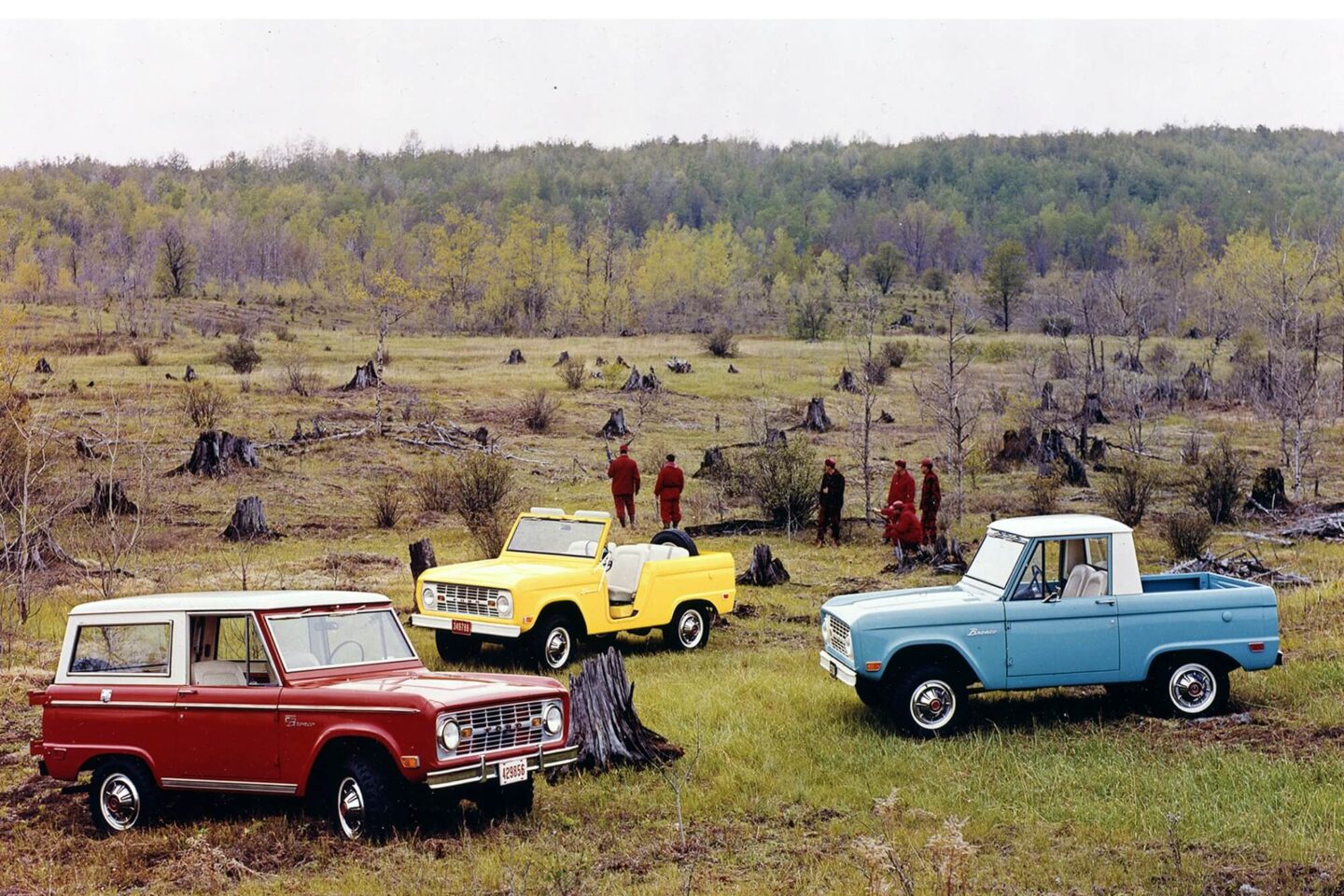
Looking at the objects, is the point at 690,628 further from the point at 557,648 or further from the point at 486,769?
the point at 486,769

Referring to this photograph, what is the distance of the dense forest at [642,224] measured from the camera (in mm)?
89438

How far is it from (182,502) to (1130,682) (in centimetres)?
2174

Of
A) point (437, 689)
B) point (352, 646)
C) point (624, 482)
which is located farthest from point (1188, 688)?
point (624, 482)

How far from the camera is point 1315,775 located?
9.10 meters

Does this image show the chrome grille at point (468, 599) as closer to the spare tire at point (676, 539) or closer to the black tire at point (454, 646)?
the black tire at point (454, 646)

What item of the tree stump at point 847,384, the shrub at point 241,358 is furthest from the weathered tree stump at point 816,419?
the shrub at point 241,358

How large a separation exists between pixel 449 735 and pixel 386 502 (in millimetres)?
18789

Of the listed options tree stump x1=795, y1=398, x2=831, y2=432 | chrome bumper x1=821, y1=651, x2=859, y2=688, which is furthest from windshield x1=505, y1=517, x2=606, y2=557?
tree stump x1=795, y1=398, x2=831, y2=432

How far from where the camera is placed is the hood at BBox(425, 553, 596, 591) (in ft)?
44.4

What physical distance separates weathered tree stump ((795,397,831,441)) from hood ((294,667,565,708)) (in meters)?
31.1

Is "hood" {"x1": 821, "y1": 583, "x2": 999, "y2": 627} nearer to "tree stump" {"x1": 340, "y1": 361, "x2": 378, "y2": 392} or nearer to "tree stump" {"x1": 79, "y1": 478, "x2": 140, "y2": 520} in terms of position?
"tree stump" {"x1": 79, "y1": 478, "x2": 140, "y2": 520}

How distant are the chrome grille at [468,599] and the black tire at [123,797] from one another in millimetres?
5097

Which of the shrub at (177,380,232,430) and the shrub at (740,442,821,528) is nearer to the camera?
the shrub at (740,442,821,528)

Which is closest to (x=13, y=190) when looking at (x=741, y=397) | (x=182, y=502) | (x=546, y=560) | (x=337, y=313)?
(x=337, y=313)
